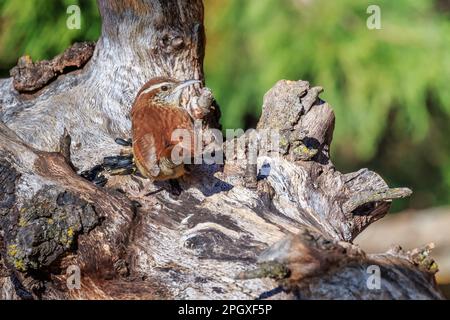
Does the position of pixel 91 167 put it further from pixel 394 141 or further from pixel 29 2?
pixel 394 141

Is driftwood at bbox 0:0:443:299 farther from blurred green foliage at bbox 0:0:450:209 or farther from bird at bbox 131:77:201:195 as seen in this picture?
blurred green foliage at bbox 0:0:450:209

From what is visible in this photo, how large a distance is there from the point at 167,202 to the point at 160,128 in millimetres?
265

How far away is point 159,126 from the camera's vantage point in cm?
291

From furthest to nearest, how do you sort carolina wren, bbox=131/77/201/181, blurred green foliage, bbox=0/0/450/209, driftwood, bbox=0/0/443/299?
blurred green foliage, bbox=0/0/450/209 < carolina wren, bbox=131/77/201/181 < driftwood, bbox=0/0/443/299

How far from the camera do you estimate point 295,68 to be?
5531 millimetres

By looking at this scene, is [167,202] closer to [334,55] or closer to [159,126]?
[159,126]

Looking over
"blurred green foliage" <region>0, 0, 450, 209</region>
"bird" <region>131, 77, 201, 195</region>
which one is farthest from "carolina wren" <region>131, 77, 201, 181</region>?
"blurred green foliage" <region>0, 0, 450, 209</region>

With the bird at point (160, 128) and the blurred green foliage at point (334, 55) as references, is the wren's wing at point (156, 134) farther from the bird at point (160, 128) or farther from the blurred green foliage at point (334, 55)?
the blurred green foliage at point (334, 55)

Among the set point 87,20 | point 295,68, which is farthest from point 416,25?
point 87,20

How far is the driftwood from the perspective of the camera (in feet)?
7.77

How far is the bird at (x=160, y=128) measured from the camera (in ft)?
9.13

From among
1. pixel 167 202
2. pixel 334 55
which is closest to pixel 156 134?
pixel 167 202

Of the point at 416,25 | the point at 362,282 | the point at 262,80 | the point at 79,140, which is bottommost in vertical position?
the point at 362,282

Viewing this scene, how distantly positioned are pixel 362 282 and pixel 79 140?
1.40 m
